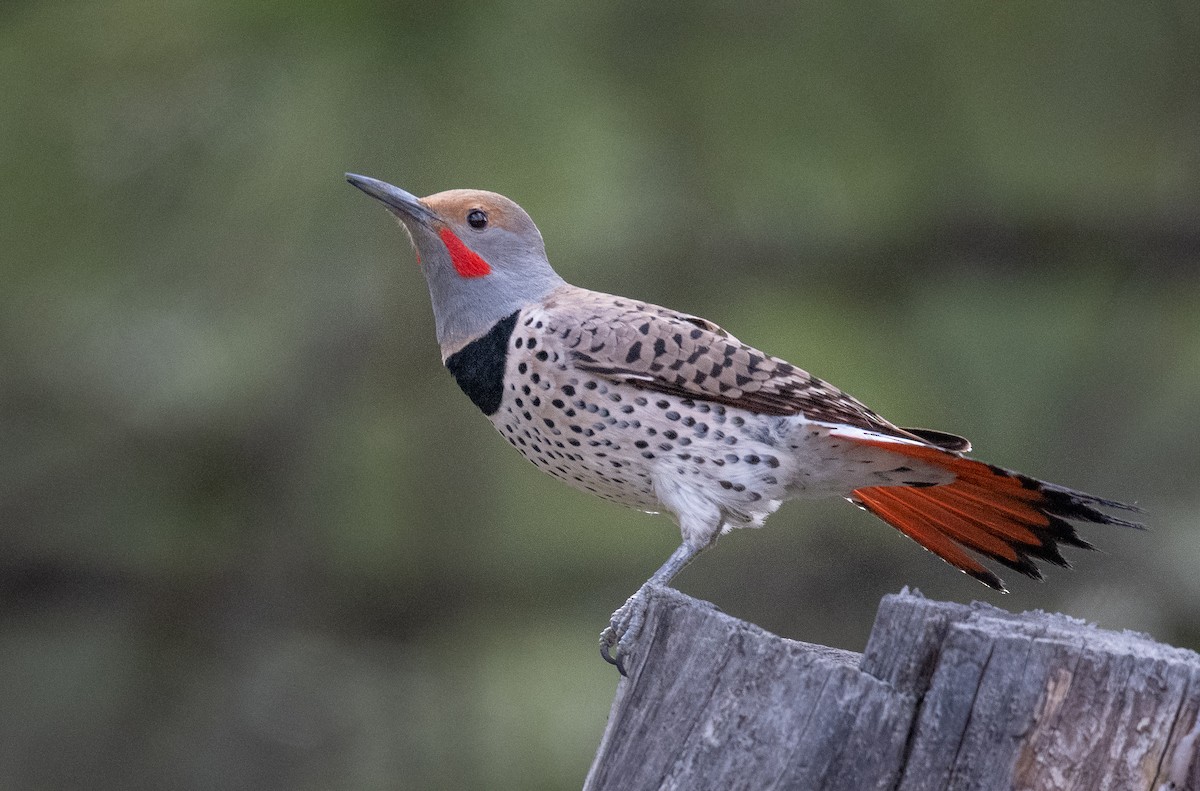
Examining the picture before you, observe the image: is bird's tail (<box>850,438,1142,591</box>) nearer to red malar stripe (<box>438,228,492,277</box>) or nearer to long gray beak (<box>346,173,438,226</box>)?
red malar stripe (<box>438,228,492,277</box>)

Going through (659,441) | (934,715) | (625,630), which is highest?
(659,441)

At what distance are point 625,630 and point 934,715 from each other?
2.89 ft

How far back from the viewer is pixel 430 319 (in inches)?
193

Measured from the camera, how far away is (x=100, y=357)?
493 centimetres

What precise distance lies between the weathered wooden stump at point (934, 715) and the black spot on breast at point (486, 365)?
119 centimetres

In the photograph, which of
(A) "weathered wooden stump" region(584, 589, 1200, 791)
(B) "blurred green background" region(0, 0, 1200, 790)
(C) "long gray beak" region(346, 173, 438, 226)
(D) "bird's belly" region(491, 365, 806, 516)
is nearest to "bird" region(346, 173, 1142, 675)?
(D) "bird's belly" region(491, 365, 806, 516)

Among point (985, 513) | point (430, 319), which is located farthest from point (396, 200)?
point (430, 319)

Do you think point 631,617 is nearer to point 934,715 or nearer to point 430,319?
point 934,715

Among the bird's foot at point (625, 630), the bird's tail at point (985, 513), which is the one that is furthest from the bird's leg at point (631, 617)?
the bird's tail at point (985, 513)

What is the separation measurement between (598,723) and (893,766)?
3.10 meters

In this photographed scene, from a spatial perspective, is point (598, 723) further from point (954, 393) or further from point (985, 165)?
point (985, 165)

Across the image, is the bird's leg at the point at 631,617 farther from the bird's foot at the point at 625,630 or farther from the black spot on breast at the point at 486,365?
the black spot on breast at the point at 486,365

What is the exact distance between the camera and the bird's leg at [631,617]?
2.61 m

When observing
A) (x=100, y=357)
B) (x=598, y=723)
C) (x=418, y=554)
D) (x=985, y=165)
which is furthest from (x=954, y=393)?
(x=100, y=357)
